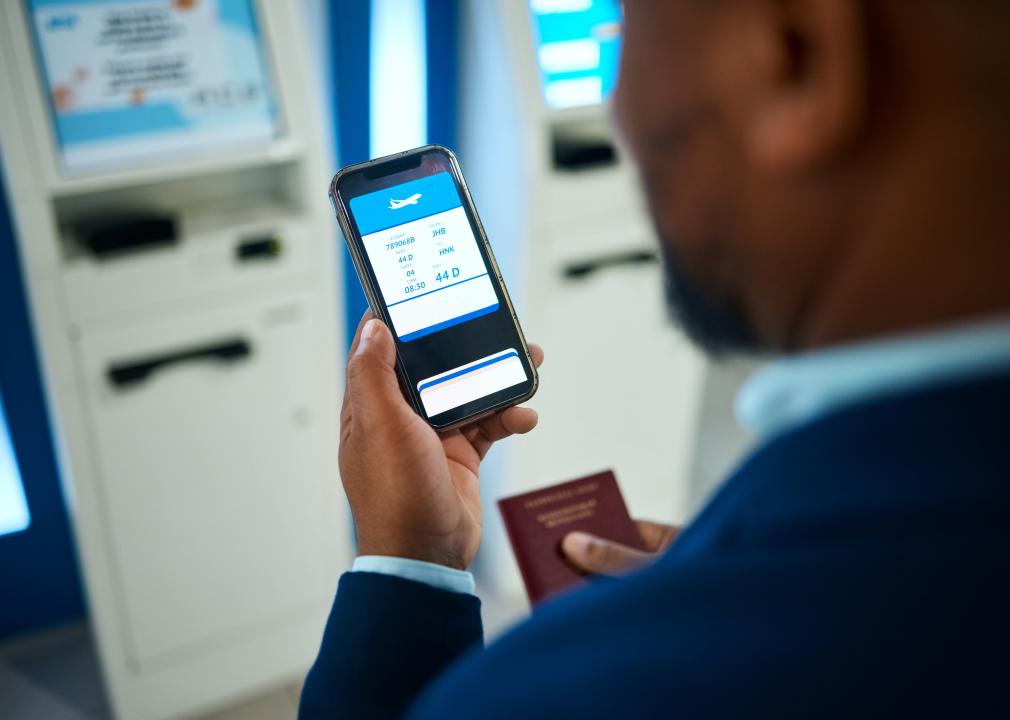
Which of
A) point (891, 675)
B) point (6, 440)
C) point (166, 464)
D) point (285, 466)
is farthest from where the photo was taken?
point (6, 440)

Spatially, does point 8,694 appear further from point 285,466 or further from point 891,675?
point 891,675

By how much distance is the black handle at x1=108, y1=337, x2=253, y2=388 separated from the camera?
1.52 meters

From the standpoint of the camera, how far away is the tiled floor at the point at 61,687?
6.00 ft

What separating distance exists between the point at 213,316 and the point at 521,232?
0.61 metres

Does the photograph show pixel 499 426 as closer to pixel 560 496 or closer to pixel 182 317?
pixel 560 496

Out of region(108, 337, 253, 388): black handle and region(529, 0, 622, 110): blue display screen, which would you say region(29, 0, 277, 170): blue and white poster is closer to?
region(108, 337, 253, 388): black handle

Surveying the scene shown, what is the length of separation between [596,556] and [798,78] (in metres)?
0.44

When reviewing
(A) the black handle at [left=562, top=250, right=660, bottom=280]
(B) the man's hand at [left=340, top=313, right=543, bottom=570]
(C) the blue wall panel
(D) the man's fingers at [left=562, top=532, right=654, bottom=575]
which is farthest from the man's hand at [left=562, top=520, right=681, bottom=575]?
(C) the blue wall panel

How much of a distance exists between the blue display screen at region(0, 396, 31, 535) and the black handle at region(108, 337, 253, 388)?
466mm

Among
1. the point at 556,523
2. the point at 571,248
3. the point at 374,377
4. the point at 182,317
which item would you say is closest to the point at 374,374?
the point at 374,377

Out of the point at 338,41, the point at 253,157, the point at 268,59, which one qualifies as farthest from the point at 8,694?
the point at 338,41

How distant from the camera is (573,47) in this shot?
5.81 ft

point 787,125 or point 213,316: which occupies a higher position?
point 787,125

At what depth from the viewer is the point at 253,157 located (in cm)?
152
